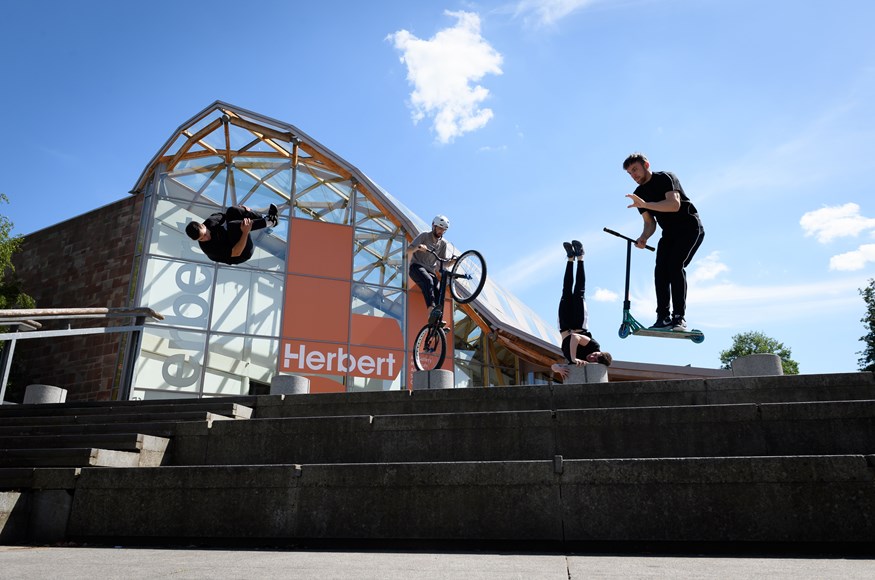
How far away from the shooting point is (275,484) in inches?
195

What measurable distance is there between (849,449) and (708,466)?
1.63 meters

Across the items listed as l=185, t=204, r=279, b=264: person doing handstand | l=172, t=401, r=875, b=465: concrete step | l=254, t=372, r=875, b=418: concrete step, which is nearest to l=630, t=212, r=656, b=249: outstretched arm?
l=254, t=372, r=875, b=418: concrete step

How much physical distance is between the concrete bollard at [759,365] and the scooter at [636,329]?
0.84 meters

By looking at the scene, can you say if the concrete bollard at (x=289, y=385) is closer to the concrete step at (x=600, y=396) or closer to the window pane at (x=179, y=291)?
the concrete step at (x=600, y=396)

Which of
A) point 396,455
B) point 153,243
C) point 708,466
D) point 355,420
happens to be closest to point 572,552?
point 708,466

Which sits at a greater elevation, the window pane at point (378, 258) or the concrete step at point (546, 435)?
the window pane at point (378, 258)

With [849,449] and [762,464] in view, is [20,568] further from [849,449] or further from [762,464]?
[849,449]

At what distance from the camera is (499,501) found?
4602mm

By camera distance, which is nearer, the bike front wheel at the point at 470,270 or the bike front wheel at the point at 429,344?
the bike front wheel at the point at 470,270

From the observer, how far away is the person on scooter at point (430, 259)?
10531mm

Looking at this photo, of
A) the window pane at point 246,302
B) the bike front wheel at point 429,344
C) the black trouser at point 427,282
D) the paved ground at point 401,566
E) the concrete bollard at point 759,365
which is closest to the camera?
the paved ground at point 401,566

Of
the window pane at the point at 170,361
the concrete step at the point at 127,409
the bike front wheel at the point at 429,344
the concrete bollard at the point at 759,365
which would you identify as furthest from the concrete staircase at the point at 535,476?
the window pane at the point at 170,361

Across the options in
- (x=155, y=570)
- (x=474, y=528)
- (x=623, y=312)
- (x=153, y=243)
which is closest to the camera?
(x=155, y=570)

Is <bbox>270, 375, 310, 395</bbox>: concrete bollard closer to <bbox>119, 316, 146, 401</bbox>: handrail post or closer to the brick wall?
A: <bbox>119, 316, 146, 401</bbox>: handrail post
